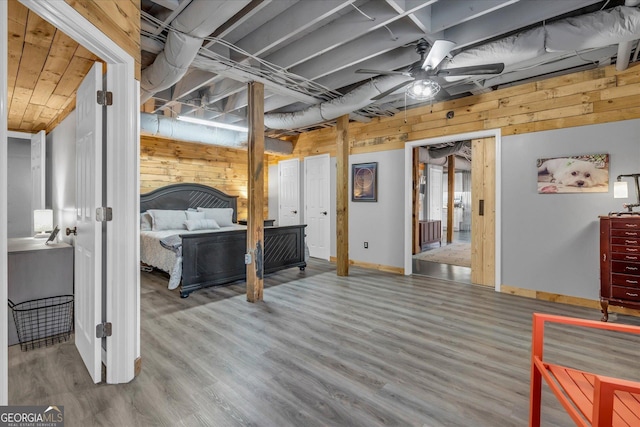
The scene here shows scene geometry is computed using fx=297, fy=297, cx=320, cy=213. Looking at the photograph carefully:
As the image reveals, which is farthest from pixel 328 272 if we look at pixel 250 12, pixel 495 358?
pixel 250 12

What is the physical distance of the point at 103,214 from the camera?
6.41 feet

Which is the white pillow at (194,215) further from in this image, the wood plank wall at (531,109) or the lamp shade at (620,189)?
the lamp shade at (620,189)

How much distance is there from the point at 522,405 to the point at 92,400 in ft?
8.65

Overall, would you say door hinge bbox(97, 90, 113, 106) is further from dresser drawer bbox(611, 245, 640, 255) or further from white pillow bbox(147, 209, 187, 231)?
dresser drawer bbox(611, 245, 640, 255)

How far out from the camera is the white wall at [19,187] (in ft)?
16.1

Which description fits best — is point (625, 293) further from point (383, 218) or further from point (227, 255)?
point (227, 255)

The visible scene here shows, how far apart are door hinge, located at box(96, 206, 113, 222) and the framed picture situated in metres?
4.31

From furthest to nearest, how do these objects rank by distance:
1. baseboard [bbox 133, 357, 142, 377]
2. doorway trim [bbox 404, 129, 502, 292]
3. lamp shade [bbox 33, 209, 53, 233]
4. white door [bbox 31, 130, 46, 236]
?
1. doorway trim [bbox 404, 129, 502, 292]
2. white door [bbox 31, 130, 46, 236]
3. lamp shade [bbox 33, 209, 53, 233]
4. baseboard [bbox 133, 357, 142, 377]

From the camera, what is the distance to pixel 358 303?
3654 millimetres

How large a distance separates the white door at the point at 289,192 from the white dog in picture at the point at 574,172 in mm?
4657

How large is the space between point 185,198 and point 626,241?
22.1 feet

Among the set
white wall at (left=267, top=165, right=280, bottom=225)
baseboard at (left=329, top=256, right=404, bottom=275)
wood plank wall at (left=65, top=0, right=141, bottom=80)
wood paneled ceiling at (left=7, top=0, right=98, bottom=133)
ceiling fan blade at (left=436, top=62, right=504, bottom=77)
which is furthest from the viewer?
white wall at (left=267, top=165, right=280, bottom=225)

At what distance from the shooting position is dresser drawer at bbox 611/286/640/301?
9.66 ft
